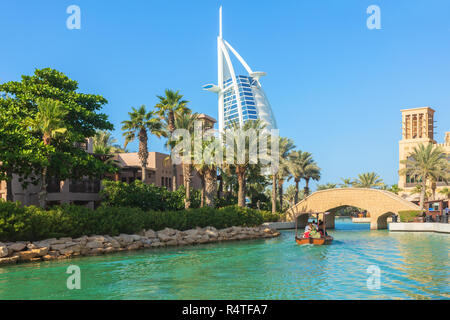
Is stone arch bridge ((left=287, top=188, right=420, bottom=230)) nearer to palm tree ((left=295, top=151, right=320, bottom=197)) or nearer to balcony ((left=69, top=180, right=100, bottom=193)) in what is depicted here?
palm tree ((left=295, top=151, right=320, bottom=197))

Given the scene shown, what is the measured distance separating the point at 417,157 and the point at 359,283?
50199 mm

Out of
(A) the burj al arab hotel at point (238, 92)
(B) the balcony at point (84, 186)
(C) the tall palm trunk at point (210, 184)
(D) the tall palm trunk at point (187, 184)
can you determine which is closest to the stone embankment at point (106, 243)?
(C) the tall palm trunk at point (210, 184)

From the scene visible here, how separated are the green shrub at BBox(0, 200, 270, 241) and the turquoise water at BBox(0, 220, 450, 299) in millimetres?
3032

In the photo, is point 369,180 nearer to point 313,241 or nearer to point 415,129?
point 415,129

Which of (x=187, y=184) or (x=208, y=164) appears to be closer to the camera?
(x=208, y=164)

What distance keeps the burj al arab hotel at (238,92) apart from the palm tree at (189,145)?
88.2 metres

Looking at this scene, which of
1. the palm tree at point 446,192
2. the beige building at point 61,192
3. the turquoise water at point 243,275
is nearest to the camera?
the turquoise water at point 243,275

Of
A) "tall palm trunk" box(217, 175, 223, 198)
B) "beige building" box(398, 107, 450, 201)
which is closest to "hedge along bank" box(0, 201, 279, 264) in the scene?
"tall palm trunk" box(217, 175, 223, 198)

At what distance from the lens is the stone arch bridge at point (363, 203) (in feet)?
193

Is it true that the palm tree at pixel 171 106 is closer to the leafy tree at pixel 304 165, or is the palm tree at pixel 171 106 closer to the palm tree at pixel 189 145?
the palm tree at pixel 189 145

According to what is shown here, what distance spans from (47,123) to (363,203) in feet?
145

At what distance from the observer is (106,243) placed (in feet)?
107

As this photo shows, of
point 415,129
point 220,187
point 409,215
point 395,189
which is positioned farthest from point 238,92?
point 409,215
